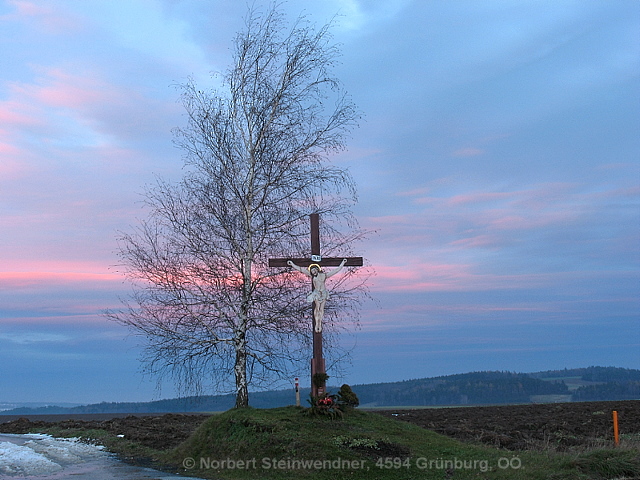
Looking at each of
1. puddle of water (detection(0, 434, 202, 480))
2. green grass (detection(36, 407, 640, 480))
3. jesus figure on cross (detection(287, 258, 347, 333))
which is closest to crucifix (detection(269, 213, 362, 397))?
jesus figure on cross (detection(287, 258, 347, 333))

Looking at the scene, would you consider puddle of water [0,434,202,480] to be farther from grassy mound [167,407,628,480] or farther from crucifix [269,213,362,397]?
crucifix [269,213,362,397]

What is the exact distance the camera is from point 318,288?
18516 mm

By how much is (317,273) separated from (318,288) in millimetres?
481

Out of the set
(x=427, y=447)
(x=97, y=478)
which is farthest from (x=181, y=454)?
(x=427, y=447)

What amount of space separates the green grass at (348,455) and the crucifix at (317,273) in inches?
53.5

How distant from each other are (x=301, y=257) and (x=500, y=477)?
9219 mm

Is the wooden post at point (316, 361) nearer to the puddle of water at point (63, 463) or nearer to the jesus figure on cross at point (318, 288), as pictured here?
the jesus figure on cross at point (318, 288)

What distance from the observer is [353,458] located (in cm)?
1450

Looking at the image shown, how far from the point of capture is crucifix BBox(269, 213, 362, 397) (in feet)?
59.9

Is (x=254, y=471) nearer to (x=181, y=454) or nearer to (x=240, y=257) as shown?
(x=181, y=454)

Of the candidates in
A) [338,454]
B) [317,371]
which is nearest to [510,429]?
[317,371]

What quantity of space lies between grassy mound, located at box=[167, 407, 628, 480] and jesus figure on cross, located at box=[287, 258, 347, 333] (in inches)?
113

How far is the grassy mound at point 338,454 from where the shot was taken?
13.9 m

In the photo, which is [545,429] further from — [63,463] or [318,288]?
[63,463]
